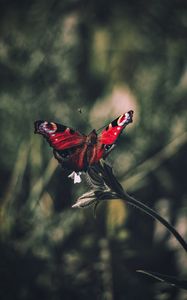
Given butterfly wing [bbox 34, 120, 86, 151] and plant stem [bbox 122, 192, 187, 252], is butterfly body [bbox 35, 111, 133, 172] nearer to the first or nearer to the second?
butterfly wing [bbox 34, 120, 86, 151]

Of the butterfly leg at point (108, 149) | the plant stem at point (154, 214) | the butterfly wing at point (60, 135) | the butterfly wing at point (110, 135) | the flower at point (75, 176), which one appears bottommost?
the plant stem at point (154, 214)

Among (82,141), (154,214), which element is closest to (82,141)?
(82,141)

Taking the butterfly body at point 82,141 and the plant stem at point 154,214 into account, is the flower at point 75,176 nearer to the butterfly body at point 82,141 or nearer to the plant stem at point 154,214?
the butterfly body at point 82,141

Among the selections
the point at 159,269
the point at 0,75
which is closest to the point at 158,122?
the point at 159,269

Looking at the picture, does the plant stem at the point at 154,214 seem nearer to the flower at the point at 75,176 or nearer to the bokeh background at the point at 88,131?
the bokeh background at the point at 88,131

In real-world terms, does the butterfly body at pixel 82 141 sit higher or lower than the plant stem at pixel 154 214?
higher

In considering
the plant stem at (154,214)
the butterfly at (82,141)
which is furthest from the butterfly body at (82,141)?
the plant stem at (154,214)

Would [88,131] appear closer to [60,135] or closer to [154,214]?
[60,135]

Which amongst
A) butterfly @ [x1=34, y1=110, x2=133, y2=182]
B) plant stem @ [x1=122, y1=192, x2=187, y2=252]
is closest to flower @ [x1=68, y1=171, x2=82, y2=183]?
butterfly @ [x1=34, y1=110, x2=133, y2=182]
